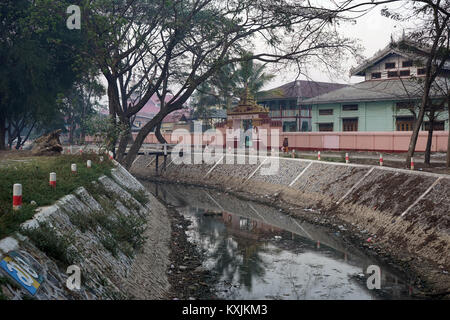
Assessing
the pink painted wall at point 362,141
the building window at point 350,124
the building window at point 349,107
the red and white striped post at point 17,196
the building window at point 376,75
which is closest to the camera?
the red and white striped post at point 17,196

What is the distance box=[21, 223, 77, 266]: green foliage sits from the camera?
711 cm

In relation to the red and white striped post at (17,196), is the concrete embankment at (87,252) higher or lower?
lower

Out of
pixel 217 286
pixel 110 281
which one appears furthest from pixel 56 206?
pixel 217 286

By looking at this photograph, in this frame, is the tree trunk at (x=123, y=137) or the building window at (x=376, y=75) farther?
the building window at (x=376, y=75)

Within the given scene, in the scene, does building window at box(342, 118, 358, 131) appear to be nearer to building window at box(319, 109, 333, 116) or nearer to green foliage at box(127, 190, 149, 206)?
building window at box(319, 109, 333, 116)

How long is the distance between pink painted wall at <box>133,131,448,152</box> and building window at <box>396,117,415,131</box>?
12.7ft

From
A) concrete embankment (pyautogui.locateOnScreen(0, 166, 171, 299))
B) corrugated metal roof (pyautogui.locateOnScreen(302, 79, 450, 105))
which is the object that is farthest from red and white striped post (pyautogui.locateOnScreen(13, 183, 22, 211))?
corrugated metal roof (pyautogui.locateOnScreen(302, 79, 450, 105))

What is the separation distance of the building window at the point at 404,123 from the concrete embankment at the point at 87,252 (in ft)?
85.6

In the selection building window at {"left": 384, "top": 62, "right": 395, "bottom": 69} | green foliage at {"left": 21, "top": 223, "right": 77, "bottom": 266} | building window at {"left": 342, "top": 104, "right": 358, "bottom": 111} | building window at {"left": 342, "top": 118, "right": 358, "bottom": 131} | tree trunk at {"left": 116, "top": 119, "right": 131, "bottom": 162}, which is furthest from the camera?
building window at {"left": 342, "top": 118, "right": 358, "bottom": 131}

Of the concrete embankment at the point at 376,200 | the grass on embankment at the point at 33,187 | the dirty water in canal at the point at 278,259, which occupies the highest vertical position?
the grass on embankment at the point at 33,187

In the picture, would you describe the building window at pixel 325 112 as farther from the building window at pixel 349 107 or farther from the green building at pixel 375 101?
the building window at pixel 349 107

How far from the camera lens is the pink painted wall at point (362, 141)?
29.0 m

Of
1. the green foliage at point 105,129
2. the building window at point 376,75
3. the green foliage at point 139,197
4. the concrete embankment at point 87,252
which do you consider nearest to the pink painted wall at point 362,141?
the building window at point 376,75

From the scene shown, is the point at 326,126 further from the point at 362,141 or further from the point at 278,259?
the point at 278,259
